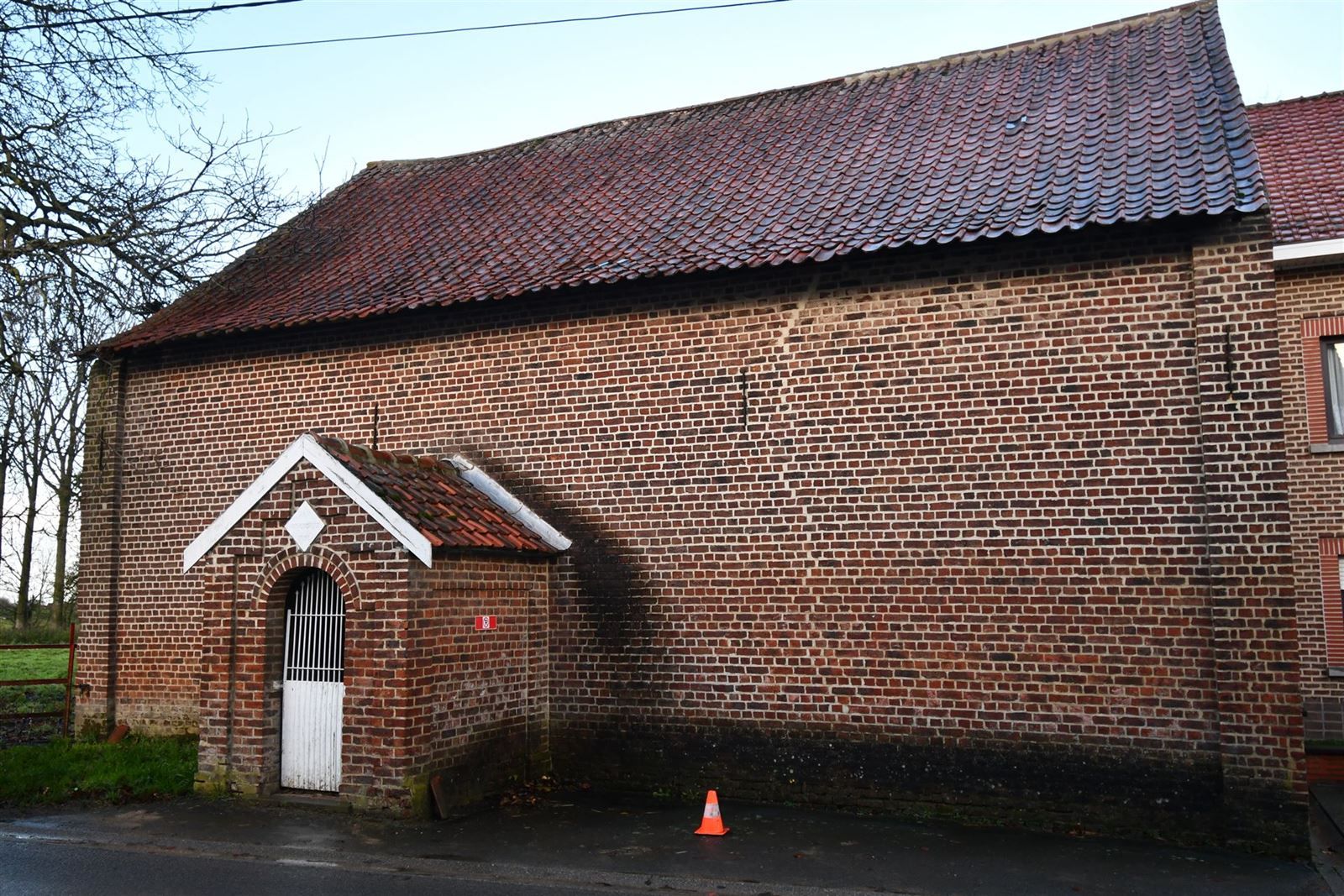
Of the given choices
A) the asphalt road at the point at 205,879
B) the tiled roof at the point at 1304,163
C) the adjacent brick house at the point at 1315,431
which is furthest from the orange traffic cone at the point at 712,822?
the tiled roof at the point at 1304,163

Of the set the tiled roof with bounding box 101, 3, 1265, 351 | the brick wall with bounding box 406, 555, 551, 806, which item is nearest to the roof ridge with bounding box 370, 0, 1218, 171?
the tiled roof with bounding box 101, 3, 1265, 351

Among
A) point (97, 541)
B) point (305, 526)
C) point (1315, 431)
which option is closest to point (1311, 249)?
point (1315, 431)

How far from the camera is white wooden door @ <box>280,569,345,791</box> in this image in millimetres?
9531

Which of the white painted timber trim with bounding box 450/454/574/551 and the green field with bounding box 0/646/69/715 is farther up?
the white painted timber trim with bounding box 450/454/574/551

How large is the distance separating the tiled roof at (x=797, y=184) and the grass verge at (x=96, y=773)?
16.4ft

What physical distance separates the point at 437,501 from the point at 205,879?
3.93m

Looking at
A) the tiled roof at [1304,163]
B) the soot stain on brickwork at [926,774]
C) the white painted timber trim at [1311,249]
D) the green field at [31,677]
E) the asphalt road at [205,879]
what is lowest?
the green field at [31,677]

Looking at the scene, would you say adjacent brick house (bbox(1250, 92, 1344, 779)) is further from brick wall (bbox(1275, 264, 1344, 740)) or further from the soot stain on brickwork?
the soot stain on brickwork

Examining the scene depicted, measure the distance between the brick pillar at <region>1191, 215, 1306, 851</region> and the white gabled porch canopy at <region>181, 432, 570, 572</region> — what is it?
6.27 metres

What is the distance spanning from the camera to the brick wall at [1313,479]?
12109 millimetres

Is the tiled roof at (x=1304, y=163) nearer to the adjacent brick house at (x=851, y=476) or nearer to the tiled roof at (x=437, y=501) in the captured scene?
the adjacent brick house at (x=851, y=476)

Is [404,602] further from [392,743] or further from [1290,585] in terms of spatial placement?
[1290,585]

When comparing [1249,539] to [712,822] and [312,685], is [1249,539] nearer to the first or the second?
[712,822]

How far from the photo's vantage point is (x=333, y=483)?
9383 mm
